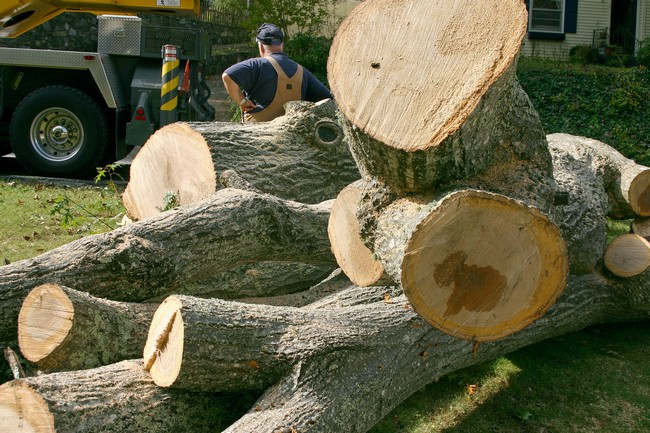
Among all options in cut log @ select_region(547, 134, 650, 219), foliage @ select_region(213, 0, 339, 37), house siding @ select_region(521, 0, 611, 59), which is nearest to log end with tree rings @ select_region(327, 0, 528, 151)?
cut log @ select_region(547, 134, 650, 219)

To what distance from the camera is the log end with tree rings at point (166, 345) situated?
10.8ft

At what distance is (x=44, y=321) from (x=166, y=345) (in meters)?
0.70

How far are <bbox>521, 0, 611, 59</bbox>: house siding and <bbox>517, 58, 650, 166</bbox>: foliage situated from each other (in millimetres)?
5232

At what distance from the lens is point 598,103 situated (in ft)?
46.5

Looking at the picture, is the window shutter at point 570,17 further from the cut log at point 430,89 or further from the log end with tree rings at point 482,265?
the log end with tree rings at point 482,265

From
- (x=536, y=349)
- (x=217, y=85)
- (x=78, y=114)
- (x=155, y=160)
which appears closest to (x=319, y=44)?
(x=217, y=85)

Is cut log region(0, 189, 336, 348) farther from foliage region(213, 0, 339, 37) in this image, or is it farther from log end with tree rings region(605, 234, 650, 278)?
foliage region(213, 0, 339, 37)

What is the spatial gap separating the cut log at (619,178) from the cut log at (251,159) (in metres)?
1.70

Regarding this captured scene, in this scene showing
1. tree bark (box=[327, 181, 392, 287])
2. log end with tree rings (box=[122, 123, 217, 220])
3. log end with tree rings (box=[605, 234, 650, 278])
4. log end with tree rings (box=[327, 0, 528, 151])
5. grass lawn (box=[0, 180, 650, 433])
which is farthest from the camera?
log end with tree rings (box=[122, 123, 217, 220])

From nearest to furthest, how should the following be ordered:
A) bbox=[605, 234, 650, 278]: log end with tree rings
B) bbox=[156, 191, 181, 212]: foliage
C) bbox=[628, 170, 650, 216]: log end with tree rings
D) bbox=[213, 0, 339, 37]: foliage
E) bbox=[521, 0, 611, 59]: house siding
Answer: bbox=[605, 234, 650, 278]: log end with tree rings → bbox=[156, 191, 181, 212]: foliage → bbox=[628, 170, 650, 216]: log end with tree rings → bbox=[213, 0, 339, 37]: foliage → bbox=[521, 0, 611, 59]: house siding

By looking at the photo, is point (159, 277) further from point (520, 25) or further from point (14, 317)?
point (520, 25)

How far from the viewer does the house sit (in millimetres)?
21531

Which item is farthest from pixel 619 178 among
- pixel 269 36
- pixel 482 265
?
pixel 482 265

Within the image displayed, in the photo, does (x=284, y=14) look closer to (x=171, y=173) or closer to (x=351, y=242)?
(x=171, y=173)
